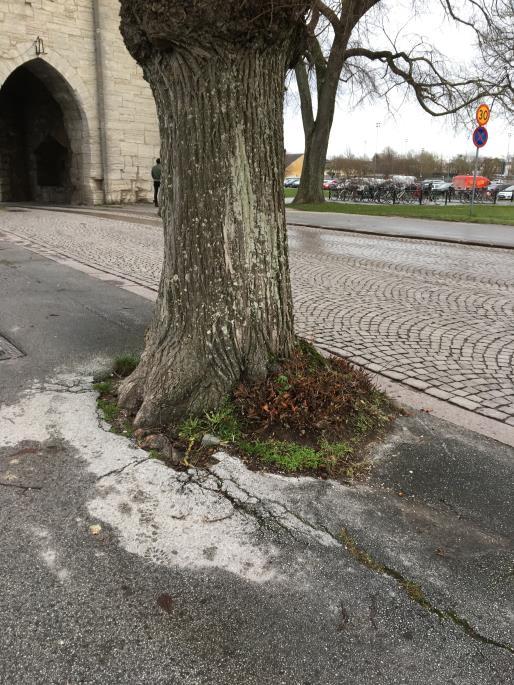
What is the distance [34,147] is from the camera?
27188 mm

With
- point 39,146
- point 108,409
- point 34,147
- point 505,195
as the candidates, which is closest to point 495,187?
point 505,195

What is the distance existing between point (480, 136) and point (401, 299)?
14920 mm

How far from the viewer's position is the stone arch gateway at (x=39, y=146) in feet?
79.4

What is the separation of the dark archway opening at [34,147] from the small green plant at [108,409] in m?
22.8

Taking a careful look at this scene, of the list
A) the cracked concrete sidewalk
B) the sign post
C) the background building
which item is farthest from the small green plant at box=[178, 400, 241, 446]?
the background building

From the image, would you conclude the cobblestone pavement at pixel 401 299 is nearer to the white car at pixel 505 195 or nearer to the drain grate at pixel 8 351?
the drain grate at pixel 8 351

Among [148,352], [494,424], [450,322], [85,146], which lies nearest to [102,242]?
[450,322]

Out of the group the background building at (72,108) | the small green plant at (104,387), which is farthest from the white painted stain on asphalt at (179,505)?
the background building at (72,108)

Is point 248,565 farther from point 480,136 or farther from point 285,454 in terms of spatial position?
point 480,136

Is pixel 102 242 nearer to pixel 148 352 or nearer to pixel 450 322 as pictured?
pixel 450 322

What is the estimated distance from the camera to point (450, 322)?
614cm

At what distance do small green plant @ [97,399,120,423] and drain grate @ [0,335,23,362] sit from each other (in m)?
1.34

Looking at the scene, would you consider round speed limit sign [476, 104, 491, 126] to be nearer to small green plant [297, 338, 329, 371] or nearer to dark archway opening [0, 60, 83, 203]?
dark archway opening [0, 60, 83, 203]

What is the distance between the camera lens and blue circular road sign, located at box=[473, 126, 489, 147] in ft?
63.3
